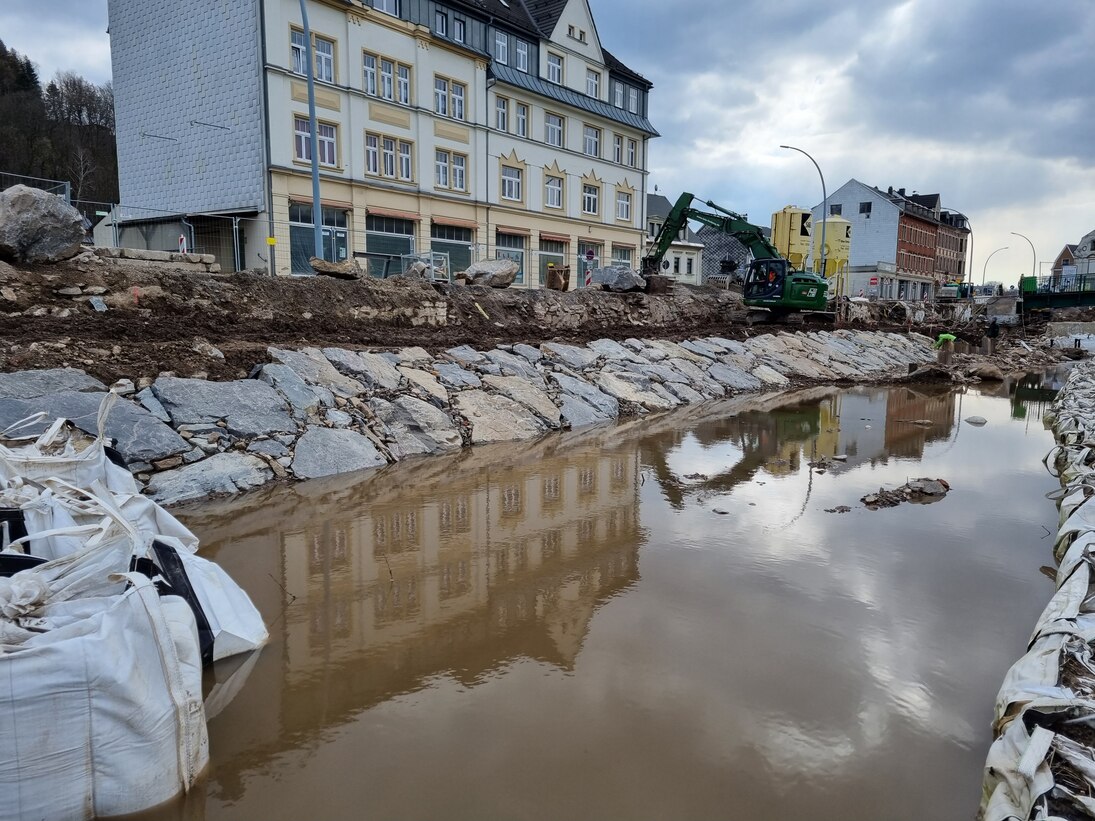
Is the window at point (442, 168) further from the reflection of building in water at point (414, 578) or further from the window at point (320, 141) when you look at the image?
the reflection of building in water at point (414, 578)

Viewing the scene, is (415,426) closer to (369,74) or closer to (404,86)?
(369,74)

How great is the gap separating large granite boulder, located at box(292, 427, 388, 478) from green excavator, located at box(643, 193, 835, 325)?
55.3ft

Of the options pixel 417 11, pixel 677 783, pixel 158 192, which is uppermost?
pixel 417 11

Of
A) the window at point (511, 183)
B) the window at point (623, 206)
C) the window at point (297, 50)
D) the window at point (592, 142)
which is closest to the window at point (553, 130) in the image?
the window at point (592, 142)

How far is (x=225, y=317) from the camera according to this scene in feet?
37.7

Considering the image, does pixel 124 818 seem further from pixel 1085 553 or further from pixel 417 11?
pixel 417 11

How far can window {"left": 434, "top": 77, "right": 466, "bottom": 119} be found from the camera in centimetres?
2844

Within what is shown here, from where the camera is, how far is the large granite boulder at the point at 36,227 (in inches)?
399

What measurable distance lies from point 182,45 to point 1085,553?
30.4 m

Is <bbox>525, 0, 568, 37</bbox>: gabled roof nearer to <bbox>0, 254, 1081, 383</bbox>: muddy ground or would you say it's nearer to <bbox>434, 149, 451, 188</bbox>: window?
<bbox>434, 149, 451, 188</bbox>: window

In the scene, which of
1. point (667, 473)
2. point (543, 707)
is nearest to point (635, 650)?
point (543, 707)

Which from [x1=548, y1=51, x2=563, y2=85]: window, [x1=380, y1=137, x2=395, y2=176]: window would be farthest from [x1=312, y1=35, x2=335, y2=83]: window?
[x1=548, y1=51, x2=563, y2=85]: window

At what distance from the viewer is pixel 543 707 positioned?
3.69m

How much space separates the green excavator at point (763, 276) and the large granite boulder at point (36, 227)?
17.2 meters
